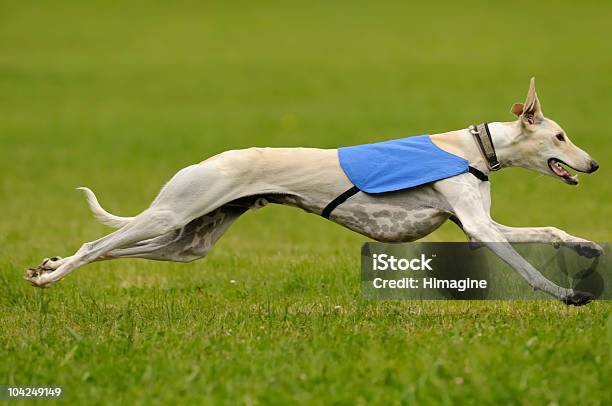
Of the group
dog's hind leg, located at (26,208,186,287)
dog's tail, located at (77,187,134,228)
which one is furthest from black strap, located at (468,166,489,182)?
dog's tail, located at (77,187,134,228)

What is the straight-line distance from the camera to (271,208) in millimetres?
19938

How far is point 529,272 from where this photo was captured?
771 centimetres

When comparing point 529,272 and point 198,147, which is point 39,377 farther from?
point 198,147

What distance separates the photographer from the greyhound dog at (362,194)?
8055mm

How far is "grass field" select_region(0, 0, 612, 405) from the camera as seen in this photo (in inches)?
247

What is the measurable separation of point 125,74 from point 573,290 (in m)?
31.9

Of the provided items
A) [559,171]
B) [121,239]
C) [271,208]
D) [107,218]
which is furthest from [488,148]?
[271,208]

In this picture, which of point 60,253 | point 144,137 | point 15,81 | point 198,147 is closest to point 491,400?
point 60,253

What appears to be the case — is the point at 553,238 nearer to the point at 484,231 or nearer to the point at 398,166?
the point at 484,231

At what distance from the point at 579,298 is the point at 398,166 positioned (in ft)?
5.41

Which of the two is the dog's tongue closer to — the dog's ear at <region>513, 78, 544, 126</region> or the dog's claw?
the dog's ear at <region>513, 78, 544, 126</region>

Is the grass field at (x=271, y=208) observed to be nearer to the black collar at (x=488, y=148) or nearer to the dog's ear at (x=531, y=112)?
the black collar at (x=488, y=148)

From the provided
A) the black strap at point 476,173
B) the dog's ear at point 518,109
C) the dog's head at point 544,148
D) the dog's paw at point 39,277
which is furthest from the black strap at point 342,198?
the dog's paw at point 39,277

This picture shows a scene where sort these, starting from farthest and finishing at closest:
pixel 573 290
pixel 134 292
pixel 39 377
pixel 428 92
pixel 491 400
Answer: pixel 428 92
pixel 134 292
pixel 573 290
pixel 39 377
pixel 491 400
